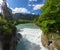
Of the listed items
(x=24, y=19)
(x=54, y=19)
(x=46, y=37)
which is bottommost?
(x=24, y=19)

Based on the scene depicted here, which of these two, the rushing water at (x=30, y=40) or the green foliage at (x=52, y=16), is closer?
the green foliage at (x=52, y=16)

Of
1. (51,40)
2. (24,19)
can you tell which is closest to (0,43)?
(51,40)

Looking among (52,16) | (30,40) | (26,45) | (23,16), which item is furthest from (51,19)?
(23,16)

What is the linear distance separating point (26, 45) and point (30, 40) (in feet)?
3.25

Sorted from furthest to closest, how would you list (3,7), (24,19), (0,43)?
1. (24,19)
2. (3,7)
3. (0,43)

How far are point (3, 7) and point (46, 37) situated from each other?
21.3ft

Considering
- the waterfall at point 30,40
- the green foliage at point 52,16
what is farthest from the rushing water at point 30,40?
the green foliage at point 52,16

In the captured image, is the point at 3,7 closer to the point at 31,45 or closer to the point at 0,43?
the point at 31,45

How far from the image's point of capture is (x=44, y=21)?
Result: 16500 millimetres

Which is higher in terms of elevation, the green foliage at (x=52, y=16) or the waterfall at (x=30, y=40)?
the green foliage at (x=52, y=16)

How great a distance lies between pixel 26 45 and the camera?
58.5 ft

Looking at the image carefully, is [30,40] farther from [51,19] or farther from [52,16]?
[52,16]

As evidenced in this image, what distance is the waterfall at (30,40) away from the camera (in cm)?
1727

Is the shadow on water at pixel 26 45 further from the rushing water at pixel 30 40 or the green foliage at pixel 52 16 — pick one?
the green foliage at pixel 52 16
